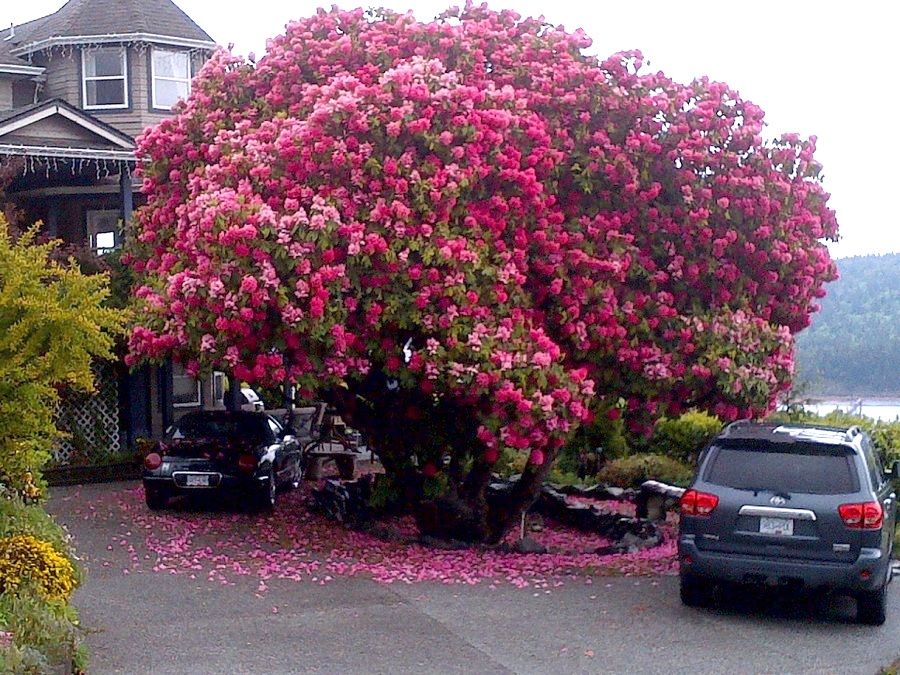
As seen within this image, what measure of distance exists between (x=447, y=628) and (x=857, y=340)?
16528mm

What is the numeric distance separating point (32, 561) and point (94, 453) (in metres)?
13.5

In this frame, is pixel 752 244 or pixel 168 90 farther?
pixel 168 90

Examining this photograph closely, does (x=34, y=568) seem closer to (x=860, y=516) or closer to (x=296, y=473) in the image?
(x=860, y=516)

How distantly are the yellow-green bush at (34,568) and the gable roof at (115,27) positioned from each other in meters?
20.3

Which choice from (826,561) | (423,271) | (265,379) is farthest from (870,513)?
(265,379)

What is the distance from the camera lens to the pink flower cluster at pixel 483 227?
38.3 ft

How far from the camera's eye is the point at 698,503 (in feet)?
33.5

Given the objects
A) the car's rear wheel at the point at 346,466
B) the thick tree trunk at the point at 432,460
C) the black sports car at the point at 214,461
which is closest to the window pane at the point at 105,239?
the car's rear wheel at the point at 346,466

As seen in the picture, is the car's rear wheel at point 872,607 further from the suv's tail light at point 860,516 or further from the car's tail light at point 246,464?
the car's tail light at point 246,464

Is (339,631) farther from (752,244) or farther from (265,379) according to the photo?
(752,244)

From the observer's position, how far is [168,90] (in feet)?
90.7

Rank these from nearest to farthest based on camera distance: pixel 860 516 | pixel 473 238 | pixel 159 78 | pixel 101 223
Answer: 1. pixel 860 516
2. pixel 473 238
3. pixel 101 223
4. pixel 159 78

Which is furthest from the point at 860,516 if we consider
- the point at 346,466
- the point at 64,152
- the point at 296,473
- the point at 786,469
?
the point at 64,152

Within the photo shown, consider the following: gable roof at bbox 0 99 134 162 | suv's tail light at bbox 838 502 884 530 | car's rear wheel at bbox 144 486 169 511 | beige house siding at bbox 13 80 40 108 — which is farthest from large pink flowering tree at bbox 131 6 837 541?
beige house siding at bbox 13 80 40 108
